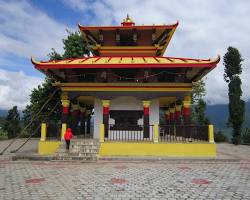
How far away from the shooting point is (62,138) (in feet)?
49.1

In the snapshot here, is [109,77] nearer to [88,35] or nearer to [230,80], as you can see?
[88,35]

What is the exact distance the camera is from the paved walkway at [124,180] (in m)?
6.93

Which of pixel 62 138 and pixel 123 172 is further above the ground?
pixel 62 138

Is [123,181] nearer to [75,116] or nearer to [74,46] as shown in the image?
[75,116]

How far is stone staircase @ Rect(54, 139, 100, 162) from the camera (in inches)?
511

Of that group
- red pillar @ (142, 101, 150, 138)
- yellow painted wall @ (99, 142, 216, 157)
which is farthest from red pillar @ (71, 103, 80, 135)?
red pillar @ (142, 101, 150, 138)

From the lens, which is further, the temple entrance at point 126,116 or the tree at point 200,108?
the tree at point 200,108

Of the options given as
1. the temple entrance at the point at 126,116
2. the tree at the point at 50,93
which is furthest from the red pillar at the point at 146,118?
the tree at the point at 50,93

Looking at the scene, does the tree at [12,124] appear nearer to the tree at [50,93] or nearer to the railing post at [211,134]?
the tree at [50,93]

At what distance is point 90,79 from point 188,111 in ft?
21.3

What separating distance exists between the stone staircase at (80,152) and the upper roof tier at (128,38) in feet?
25.5

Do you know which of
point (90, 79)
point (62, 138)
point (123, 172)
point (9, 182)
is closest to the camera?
point (9, 182)

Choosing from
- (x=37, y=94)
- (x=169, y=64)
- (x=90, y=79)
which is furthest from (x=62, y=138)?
(x=37, y=94)

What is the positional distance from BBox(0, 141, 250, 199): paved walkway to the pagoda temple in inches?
74.9
